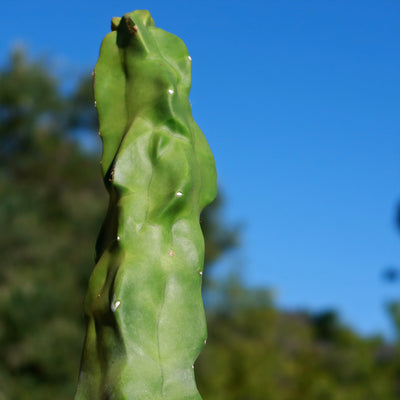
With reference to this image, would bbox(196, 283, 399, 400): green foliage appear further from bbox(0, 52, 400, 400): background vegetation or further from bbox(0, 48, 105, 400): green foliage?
bbox(0, 48, 105, 400): green foliage

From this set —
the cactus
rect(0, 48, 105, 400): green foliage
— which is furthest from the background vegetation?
the cactus

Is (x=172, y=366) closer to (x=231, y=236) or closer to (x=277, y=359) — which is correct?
(x=231, y=236)

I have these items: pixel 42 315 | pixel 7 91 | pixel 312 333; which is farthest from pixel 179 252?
pixel 312 333

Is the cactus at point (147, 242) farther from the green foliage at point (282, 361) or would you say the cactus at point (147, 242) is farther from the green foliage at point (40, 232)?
the green foliage at point (282, 361)

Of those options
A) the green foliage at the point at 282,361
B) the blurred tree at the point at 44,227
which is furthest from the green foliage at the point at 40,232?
the green foliage at the point at 282,361

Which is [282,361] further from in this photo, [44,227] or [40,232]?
[40,232]

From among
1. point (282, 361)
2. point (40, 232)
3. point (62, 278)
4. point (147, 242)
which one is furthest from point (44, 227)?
point (147, 242)
